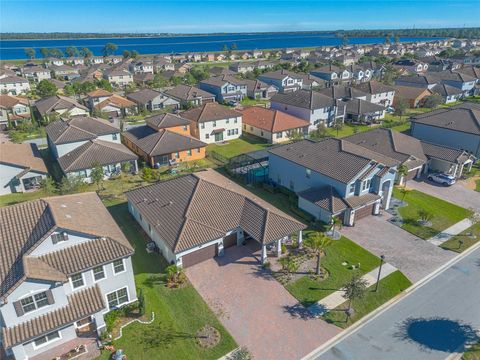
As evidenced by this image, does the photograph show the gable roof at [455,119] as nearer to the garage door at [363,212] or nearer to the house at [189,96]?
the garage door at [363,212]

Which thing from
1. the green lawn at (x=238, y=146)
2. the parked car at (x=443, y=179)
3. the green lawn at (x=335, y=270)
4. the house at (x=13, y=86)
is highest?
the house at (x=13, y=86)

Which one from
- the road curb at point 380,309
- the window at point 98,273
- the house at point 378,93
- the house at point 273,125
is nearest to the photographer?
the road curb at point 380,309

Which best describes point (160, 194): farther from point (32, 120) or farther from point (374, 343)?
point (32, 120)

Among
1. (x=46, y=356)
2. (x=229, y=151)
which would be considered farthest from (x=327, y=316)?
(x=229, y=151)

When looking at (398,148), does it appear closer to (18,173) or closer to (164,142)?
(164,142)

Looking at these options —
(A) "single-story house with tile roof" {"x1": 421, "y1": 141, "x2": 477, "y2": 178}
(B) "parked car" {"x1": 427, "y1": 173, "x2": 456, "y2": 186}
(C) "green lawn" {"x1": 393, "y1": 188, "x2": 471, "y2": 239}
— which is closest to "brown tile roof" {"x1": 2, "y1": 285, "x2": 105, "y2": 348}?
(C) "green lawn" {"x1": 393, "y1": 188, "x2": 471, "y2": 239}

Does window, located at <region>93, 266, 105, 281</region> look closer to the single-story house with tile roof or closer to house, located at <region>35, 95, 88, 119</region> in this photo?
the single-story house with tile roof

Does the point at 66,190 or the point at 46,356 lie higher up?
the point at 66,190

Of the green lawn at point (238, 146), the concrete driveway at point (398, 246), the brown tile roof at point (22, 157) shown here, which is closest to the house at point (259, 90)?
the green lawn at point (238, 146)
